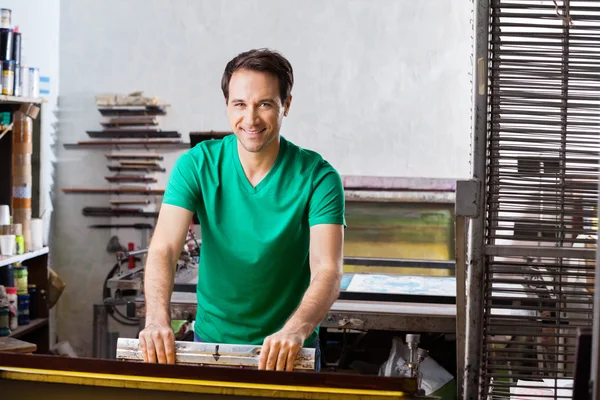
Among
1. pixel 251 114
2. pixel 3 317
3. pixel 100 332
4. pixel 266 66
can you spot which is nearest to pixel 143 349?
pixel 251 114

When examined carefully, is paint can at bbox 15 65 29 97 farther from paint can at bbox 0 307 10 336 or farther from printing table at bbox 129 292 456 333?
printing table at bbox 129 292 456 333

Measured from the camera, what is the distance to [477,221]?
1981 millimetres

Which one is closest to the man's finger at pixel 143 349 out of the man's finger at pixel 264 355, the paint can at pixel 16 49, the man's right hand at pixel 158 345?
the man's right hand at pixel 158 345

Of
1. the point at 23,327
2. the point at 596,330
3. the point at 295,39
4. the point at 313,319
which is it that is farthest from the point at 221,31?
the point at 596,330

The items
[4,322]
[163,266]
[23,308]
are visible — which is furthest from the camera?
[23,308]

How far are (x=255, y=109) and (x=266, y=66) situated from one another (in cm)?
13

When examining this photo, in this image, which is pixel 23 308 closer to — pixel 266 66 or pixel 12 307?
pixel 12 307

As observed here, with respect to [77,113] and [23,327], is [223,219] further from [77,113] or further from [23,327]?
[77,113]

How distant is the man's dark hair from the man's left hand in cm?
76

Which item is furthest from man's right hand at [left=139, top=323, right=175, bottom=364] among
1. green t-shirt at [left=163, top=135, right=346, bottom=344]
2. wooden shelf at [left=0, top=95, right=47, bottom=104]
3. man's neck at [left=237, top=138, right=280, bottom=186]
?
wooden shelf at [left=0, top=95, right=47, bottom=104]

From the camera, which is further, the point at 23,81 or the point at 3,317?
the point at 23,81

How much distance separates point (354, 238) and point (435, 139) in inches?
38.0

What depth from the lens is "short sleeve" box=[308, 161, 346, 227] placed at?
206 centimetres

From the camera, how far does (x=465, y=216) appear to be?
1967mm
